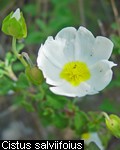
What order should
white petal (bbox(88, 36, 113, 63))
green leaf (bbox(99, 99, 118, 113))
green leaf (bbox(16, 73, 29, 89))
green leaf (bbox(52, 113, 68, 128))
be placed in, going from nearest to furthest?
1. white petal (bbox(88, 36, 113, 63))
2. green leaf (bbox(16, 73, 29, 89))
3. green leaf (bbox(52, 113, 68, 128))
4. green leaf (bbox(99, 99, 118, 113))

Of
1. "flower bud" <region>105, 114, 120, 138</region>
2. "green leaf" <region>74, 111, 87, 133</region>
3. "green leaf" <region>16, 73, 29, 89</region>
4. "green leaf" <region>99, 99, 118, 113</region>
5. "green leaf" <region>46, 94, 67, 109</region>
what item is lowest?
"flower bud" <region>105, 114, 120, 138</region>

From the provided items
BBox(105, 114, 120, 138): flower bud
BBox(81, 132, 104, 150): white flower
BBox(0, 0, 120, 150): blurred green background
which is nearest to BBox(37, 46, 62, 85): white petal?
BBox(105, 114, 120, 138): flower bud

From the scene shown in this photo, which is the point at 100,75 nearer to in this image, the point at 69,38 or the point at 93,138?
the point at 69,38

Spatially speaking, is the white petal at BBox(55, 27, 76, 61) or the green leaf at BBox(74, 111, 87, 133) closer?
the white petal at BBox(55, 27, 76, 61)

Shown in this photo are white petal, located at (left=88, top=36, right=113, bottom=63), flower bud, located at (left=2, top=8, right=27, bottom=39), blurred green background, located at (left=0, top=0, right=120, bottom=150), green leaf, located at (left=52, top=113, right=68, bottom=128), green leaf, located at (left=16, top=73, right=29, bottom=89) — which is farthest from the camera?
blurred green background, located at (left=0, top=0, right=120, bottom=150)

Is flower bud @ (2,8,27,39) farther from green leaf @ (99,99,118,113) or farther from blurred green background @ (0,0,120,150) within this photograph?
blurred green background @ (0,0,120,150)

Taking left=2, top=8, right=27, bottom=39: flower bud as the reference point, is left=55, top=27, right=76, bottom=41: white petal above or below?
above
